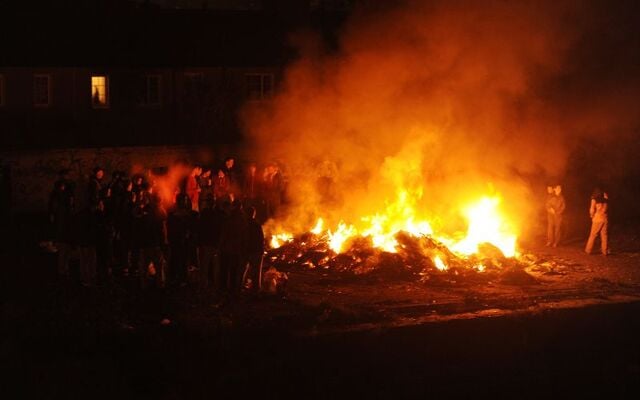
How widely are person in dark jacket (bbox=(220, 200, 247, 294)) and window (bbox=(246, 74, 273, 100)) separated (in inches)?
715

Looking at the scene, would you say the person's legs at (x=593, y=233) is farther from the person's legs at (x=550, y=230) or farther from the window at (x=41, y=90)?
the window at (x=41, y=90)

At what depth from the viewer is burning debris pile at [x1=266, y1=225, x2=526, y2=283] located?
15453 mm

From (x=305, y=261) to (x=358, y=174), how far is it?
328 centimetres

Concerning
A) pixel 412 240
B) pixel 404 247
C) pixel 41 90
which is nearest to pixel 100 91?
pixel 41 90

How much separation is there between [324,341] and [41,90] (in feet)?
69.6

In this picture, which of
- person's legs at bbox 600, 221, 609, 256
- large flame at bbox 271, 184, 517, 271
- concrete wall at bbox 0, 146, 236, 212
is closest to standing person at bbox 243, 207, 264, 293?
large flame at bbox 271, 184, 517, 271

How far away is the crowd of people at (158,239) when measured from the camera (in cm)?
1351

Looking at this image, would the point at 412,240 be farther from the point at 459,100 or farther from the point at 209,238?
the point at 209,238

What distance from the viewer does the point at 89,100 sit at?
29.9 m

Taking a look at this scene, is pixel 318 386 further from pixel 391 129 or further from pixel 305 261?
pixel 391 129

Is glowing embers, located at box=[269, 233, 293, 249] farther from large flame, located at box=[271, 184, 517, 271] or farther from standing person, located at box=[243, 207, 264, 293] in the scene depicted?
standing person, located at box=[243, 207, 264, 293]

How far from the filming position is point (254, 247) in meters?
13.5

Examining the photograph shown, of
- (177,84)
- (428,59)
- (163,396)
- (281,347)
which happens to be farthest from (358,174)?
(177,84)

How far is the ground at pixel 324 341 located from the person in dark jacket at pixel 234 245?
0.60 meters
